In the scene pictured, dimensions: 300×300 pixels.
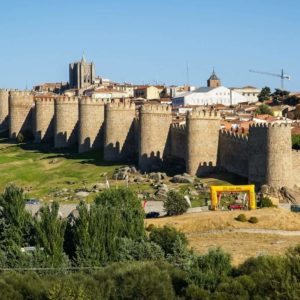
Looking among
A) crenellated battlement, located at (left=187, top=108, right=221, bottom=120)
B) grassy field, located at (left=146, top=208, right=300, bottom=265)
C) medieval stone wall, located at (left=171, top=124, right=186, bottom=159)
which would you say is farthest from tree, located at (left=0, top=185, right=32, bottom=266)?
medieval stone wall, located at (left=171, top=124, right=186, bottom=159)

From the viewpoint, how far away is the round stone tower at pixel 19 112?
73.9 metres

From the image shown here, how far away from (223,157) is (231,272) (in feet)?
78.4

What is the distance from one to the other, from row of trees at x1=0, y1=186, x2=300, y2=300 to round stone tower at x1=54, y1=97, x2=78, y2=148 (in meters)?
29.0

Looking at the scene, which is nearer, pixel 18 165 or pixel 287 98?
pixel 18 165

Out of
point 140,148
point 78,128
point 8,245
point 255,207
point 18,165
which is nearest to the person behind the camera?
point 8,245

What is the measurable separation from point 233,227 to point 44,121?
35985mm

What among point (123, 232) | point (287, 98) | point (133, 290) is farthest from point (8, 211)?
point (287, 98)

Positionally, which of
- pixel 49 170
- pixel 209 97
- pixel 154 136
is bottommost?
pixel 49 170

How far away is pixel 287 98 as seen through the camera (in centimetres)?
9194

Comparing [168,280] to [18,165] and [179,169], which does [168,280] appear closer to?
[179,169]

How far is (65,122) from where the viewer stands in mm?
66062

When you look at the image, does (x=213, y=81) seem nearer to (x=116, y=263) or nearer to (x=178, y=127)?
(x=178, y=127)

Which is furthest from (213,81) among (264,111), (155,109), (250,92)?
(155,109)

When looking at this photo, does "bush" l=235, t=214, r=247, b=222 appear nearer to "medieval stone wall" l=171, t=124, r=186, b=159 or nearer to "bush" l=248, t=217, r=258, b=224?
"bush" l=248, t=217, r=258, b=224
